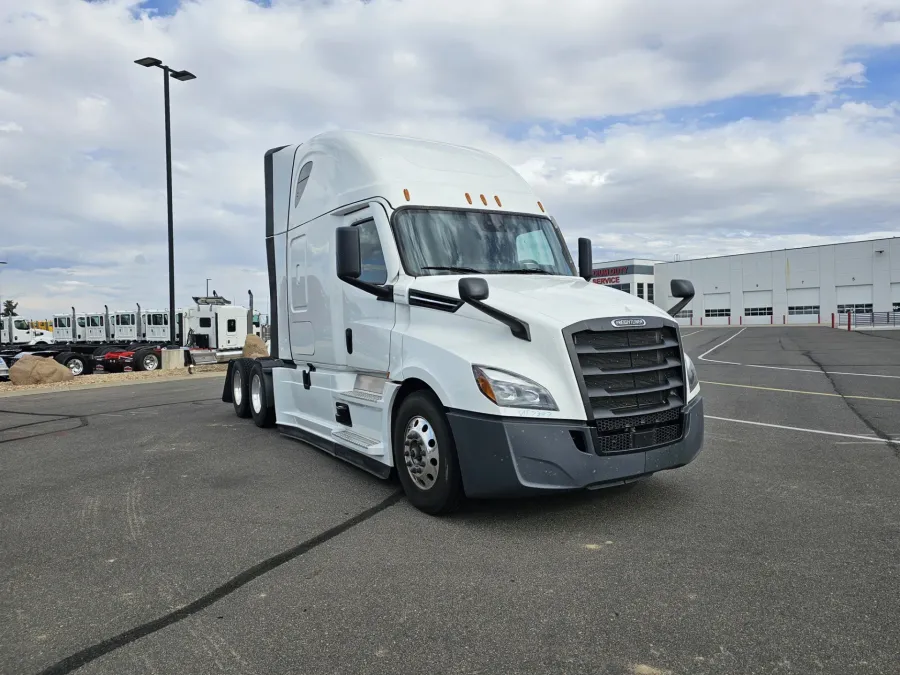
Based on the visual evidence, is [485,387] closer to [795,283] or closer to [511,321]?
[511,321]

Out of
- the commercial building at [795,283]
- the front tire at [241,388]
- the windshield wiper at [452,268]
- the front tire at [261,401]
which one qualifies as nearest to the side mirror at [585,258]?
the windshield wiper at [452,268]

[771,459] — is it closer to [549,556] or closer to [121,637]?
[549,556]

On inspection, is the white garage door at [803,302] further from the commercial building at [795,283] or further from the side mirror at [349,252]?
the side mirror at [349,252]

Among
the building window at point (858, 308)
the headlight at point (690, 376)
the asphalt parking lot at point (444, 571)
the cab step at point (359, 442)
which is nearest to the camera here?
the asphalt parking lot at point (444, 571)

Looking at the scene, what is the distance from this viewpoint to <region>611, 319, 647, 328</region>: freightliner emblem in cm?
463

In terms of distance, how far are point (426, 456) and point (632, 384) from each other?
61.2 inches

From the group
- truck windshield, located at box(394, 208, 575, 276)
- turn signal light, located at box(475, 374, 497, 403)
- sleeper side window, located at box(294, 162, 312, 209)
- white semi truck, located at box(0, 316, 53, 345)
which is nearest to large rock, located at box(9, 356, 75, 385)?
sleeper side window, located at box(294, 162, 312, 209)

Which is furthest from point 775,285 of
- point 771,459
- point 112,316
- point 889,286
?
point 771,459

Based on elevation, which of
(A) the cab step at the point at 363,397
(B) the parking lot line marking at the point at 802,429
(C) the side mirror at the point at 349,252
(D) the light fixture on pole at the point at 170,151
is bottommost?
(B) the parking lot line marking at the point at 802,429

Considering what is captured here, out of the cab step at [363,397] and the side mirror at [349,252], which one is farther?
the cab step at [363,397]

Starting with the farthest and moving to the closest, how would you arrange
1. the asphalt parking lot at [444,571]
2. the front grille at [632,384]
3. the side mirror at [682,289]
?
the side mirror at [682,289] → the front grille at [632,384] → the asphalt parking lot at [444,571]

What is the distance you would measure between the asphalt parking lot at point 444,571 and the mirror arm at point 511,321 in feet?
4.31

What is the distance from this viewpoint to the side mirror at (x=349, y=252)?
17.7 ft

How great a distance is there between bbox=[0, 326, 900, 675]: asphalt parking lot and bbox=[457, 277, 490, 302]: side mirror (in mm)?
1575
